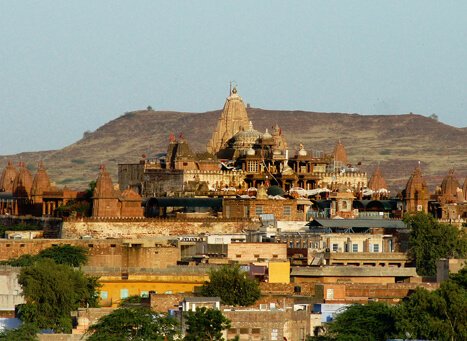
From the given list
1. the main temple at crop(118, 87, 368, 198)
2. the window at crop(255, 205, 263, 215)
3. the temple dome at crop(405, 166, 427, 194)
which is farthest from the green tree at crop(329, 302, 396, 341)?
the main temple at crop(118, 87, 368, 198)

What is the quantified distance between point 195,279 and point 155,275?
5.52 ft

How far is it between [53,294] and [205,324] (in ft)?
43.8

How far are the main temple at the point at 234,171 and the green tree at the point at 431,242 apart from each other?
2163cm

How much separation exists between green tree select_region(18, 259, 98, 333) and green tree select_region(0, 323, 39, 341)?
3.55 m

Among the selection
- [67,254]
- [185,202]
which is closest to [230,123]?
[185,202]

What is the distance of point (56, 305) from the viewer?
240 feet

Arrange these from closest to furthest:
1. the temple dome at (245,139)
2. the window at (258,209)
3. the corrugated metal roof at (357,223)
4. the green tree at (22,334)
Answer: the green tree at (22,334) → the corrugated metal roof at (357,223) → the window at (258,209) → the temple dome at (245,139)

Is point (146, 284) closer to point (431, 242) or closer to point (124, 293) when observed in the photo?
point (124, 293)

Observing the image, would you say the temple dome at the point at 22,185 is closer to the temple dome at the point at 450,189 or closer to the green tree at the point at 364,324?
the temple dome at the point at 450,189

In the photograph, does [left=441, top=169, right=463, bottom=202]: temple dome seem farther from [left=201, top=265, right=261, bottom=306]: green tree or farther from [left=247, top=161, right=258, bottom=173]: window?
[left=201, top=265, right=261, bottom=306]: green tree

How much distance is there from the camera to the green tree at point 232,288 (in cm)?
7288

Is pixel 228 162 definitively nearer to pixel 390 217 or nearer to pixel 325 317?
pixel 390 217

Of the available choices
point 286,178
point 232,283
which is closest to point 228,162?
point 286,178

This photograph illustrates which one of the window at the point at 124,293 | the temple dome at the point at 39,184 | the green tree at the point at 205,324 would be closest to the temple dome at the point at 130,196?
the temple dome at the point at 39,184
